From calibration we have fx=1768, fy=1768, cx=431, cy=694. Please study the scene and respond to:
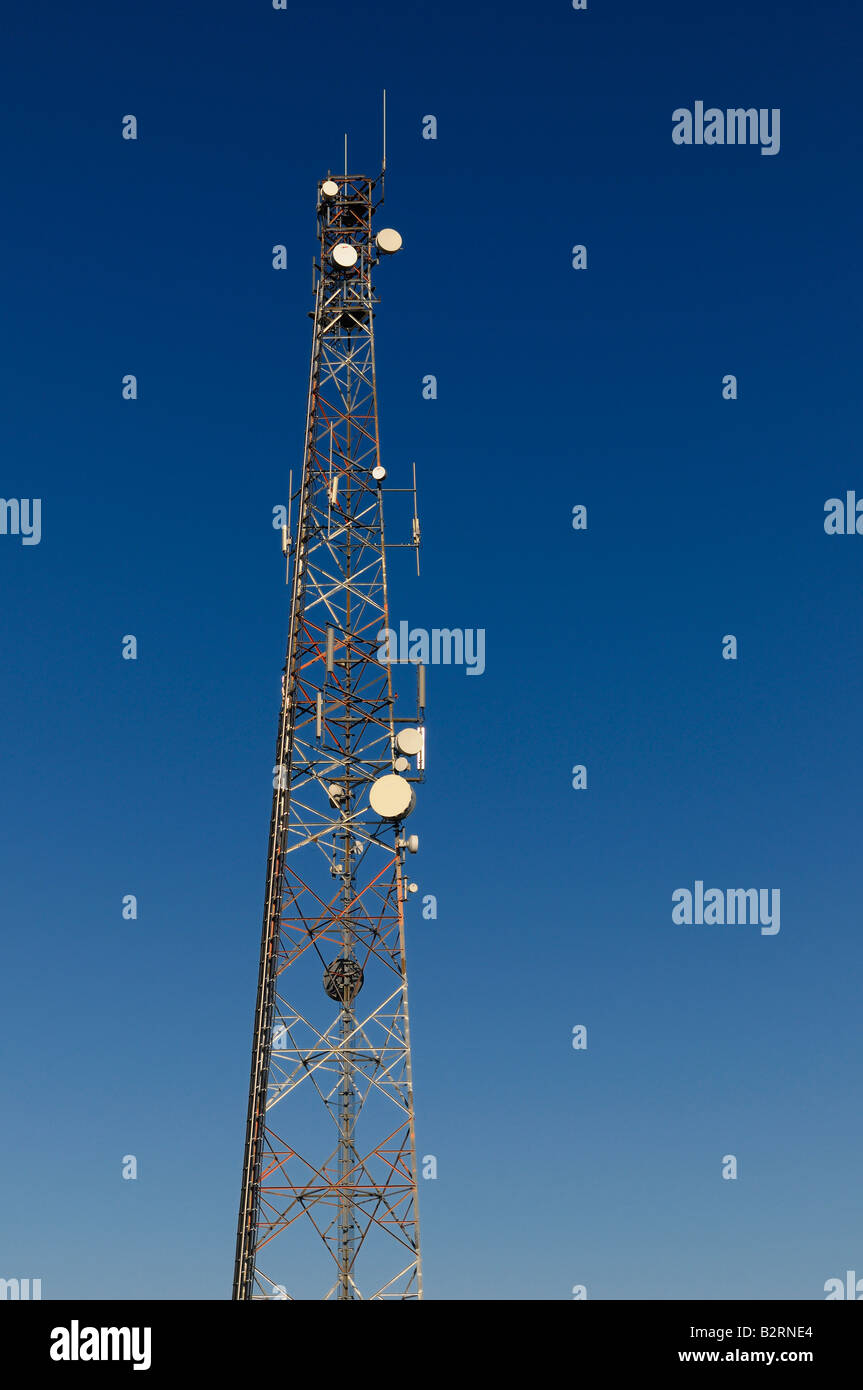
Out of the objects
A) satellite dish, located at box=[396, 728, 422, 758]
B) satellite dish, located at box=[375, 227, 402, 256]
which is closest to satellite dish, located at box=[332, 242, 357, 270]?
satellite dish, located at box=[375, 227, 402, 256]

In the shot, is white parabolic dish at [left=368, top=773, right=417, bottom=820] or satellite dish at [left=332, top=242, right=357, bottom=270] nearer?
white parabolic dish at [left=368, top=773, right=417, bottom=820]

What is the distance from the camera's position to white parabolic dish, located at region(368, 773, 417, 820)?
59469mm

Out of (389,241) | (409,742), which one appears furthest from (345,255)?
(409,742)

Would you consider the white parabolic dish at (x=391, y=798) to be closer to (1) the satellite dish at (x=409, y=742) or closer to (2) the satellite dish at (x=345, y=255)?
(1) the satellite dish at (x=409, y=742)

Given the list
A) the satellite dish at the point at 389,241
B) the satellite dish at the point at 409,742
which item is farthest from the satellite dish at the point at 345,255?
the satellite dish at the point at 409,742

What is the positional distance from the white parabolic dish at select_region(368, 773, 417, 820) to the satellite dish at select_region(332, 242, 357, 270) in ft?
63.9

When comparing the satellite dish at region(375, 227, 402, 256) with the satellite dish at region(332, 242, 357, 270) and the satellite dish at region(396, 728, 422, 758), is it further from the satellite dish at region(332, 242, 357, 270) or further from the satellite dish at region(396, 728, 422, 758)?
the satellite dish at region(396, 728, 422, 758)

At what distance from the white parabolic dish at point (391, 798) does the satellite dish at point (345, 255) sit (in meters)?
19.5

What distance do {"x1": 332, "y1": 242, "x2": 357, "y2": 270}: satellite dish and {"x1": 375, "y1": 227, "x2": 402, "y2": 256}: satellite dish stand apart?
3.35 ft

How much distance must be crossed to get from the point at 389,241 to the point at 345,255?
171 centimetres

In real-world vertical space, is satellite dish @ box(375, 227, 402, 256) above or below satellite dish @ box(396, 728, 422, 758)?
above
